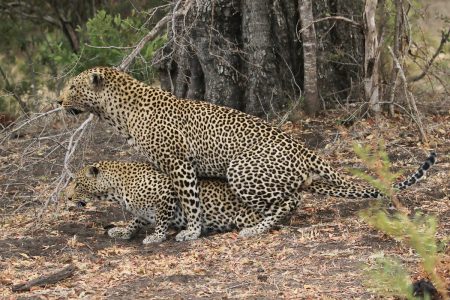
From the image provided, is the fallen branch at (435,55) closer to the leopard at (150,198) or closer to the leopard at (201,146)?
the leopard at (201,146)

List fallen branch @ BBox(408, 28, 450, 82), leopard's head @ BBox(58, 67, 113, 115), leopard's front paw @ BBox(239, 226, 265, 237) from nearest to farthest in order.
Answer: leopard's front paw @ BBox(239, 226, 265, 237), leopard's head @ BBox(58, 67, 113, 115), fallen branch @ BBox(408, 28, 450, 82)

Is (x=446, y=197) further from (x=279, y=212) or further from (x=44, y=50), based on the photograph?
(x=44, y=50)

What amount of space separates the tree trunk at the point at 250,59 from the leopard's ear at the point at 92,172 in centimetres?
283

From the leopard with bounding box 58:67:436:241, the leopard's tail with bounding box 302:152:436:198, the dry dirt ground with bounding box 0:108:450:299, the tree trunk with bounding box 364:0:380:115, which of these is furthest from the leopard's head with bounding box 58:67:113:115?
the tree trunk with bounding box 364:0:380:115

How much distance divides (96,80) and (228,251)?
2147mm

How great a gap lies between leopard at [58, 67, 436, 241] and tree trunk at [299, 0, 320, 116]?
2354 millimetres

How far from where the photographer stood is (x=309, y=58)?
35.4ft

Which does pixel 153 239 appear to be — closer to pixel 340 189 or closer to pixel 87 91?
pixel 87 91

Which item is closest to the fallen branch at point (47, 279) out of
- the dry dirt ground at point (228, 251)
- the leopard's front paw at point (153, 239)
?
the dry dirt ground at point (228, 251)

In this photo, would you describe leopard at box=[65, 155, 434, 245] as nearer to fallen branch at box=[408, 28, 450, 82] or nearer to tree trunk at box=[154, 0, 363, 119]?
tree trunk at box=[154, 0, 363, 119]

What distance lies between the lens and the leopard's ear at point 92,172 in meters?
8.38

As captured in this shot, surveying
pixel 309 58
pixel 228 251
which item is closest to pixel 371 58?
pixel 309 58

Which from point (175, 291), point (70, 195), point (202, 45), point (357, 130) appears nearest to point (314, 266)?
point (175, 291)

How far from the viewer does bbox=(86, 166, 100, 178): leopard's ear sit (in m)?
8.38
